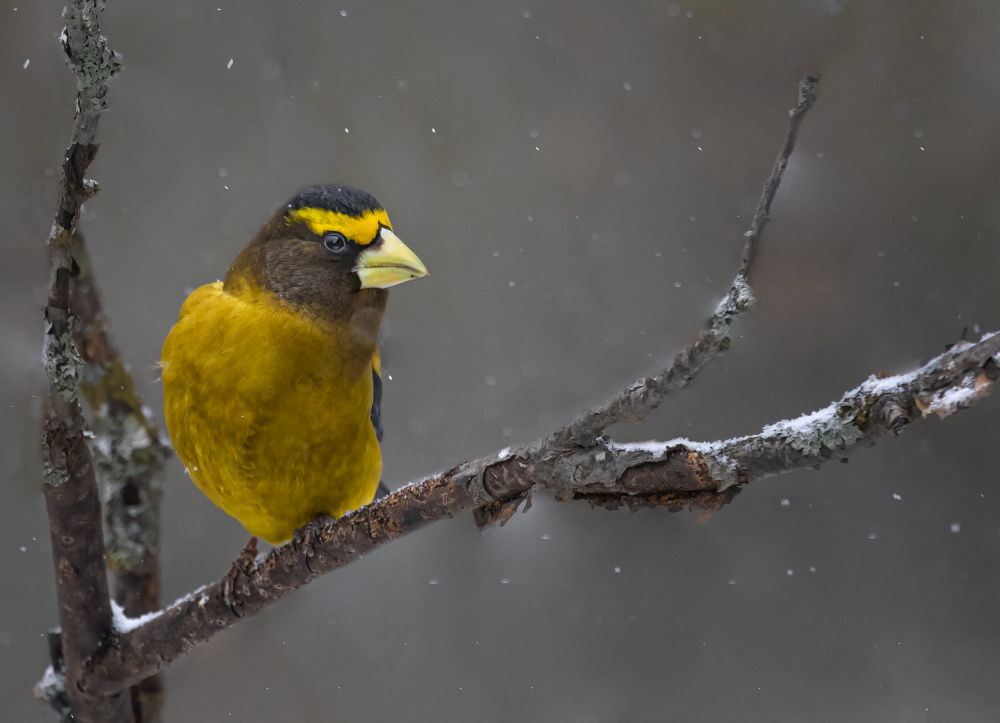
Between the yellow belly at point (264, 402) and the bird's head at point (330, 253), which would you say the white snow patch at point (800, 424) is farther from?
the yellow belly at point (264, 402)

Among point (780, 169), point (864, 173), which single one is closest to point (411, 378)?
point (864, 173)

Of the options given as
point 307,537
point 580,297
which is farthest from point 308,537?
point 580,297

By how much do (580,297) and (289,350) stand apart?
5.58 ft

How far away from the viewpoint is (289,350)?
1812 mm

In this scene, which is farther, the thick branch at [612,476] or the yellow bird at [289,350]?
the yellow bird at [289,350]

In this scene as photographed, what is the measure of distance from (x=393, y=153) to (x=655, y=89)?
106cm

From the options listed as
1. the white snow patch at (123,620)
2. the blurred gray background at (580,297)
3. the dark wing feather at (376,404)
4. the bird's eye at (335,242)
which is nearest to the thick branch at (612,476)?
the white snow patch at (123,620)

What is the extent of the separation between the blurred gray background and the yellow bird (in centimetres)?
72

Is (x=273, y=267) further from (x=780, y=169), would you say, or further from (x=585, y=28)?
(x=585, y=28)

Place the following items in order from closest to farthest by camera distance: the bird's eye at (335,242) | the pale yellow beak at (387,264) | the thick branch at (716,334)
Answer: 1. the thick branch at (716,334)
2. the pale yellow beak at (387,264)
3. the bird's eye at (335,242)

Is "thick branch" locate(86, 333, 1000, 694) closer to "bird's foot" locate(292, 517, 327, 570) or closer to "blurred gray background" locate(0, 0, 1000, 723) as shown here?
"bird's foot" locate(292, 517, 327, 570)

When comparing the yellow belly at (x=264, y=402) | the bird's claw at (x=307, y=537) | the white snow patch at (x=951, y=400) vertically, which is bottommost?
the white snow patch at (x=951, y=400)

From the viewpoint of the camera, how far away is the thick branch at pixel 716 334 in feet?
2.78

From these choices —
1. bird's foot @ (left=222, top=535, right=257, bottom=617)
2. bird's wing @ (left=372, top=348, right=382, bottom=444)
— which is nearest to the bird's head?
bird's wing @ (left=372, top=348, right=382, bottom=444)
